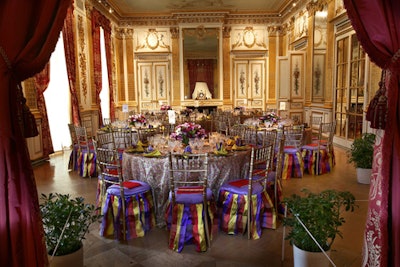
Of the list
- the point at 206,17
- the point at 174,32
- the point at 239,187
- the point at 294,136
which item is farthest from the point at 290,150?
the point at 174,32

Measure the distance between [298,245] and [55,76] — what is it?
761 cm

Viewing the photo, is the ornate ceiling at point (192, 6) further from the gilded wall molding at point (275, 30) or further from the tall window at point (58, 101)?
the tall window at point (58, 101)

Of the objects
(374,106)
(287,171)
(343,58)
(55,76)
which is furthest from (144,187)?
(343,58)

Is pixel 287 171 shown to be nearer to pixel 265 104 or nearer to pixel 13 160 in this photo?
pixel 13 160

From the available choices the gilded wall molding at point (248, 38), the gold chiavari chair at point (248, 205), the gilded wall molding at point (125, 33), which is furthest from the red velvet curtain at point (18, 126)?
the gilded wall molding at point (248, 38)

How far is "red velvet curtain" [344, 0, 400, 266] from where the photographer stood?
1.72 metres

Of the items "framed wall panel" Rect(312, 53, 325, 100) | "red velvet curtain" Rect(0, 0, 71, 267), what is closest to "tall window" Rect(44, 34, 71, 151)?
"red velvet curtain" Rect(0, 0, 71, 267)

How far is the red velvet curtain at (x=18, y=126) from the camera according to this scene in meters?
1.67

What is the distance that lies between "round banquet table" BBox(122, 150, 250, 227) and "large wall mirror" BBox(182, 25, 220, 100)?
372 inches

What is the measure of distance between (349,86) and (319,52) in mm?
2009

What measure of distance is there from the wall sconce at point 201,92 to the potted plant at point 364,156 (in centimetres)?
845

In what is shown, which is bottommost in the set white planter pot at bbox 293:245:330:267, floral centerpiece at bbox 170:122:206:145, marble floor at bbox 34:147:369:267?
marble floor at bbox 34:147:369:267

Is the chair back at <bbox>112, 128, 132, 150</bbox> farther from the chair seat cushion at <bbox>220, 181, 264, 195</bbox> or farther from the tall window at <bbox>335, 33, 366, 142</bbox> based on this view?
the tall window at <bbox>335, 33, 366, 142</bbox>

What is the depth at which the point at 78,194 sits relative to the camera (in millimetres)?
4621
